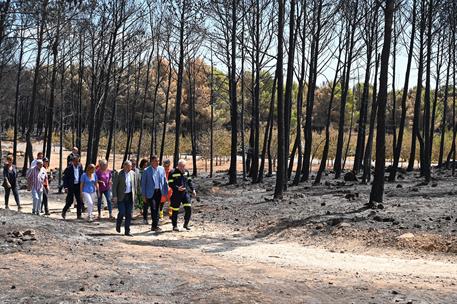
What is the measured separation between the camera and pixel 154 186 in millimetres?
13969

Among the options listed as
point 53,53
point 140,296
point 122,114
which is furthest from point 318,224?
point 122,114

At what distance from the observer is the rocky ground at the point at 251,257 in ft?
23.9

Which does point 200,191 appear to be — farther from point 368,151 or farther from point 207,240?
point 207,240

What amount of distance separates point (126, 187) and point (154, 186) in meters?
1.02

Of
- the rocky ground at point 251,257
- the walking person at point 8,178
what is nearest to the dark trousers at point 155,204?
the rocky ground at point 251,257

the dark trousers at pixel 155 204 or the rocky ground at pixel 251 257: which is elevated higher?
the dark trousers at pixel 155 204

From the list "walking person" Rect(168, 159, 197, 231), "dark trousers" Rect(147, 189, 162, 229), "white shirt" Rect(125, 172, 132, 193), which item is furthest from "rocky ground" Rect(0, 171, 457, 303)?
"white shirt" Rect(125, 172, 132, 193)

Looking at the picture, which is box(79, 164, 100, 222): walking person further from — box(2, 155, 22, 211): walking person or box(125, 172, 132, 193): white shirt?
box(2, 155, 22, 211): walking person

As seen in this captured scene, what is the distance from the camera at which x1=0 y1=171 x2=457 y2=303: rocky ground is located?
7.29 meters

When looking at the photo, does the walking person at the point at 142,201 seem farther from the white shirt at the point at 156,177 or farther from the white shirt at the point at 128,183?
the white shirt at the point at 128,183

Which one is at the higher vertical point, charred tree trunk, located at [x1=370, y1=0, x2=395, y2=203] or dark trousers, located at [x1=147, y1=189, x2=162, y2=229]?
charred tree trunk, located at [x1=370, y1=0, x2=395, y2=203]

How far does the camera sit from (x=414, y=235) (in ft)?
39.1

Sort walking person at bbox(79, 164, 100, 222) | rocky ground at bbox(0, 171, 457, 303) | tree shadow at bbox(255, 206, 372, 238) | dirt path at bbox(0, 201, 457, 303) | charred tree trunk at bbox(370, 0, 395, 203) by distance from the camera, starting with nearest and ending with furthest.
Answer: dirt path at bbox(0, 201, 457, 303) < rocky ground at bbox(0, 171, 457, 303) < tree shadow at bbox(255, 206, 372, 238) < walking person at bbox(79, 164, 100, 222) < charred tree trunk at bbox(370, 0, 395, 203)

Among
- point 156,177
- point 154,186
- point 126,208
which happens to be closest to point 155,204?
point 154,186
